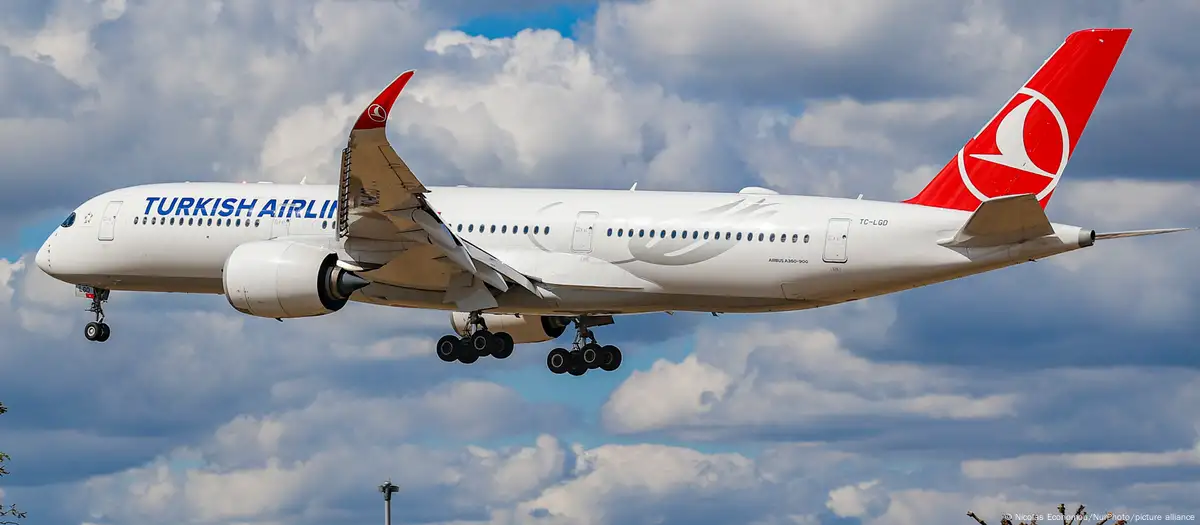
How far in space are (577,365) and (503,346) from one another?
324 centimetres

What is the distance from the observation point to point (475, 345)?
185 feet

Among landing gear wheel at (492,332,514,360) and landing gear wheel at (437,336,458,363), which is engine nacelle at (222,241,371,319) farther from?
landing gear wheel at (492,332,514,360)

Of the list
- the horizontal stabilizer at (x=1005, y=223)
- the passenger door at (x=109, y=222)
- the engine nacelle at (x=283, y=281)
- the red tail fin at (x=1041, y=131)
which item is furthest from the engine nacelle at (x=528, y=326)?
the horizontal stabilizer at (x=1005, y=223)

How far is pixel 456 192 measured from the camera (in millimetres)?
56531

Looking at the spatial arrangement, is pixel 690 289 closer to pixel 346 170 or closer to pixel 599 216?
pixel 599 216

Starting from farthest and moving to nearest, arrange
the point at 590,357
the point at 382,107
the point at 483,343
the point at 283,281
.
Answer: the point at 590,357 < the point at 483,343 < the point at 283,281 < the point at 382,107

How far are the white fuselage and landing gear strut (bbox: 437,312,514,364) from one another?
190cm

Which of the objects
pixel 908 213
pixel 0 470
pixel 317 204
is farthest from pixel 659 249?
pixel 0 470

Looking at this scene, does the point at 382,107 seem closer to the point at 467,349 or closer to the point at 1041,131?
the point at 467,349

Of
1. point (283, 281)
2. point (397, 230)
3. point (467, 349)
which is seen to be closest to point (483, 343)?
point (467, 349)

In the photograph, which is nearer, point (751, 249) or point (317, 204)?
point (751, 249)

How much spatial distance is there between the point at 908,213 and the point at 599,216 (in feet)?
29.2

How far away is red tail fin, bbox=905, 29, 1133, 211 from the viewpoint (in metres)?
51.4

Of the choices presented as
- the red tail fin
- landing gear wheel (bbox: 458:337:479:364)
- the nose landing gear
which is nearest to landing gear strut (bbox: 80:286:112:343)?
the nose landing gear
